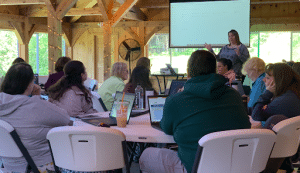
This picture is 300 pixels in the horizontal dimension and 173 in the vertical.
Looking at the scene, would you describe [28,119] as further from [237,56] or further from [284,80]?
[237,56]

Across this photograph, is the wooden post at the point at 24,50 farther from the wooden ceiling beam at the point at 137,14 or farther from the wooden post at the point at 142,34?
the wooden post at the point at 142,34

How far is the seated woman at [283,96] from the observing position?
9.20 ft

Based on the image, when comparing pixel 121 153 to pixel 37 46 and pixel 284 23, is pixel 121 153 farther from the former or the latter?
pixel 37 46

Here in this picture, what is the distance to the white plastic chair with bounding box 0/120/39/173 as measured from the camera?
7.32 feet

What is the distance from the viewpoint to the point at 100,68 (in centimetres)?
Result: 1262

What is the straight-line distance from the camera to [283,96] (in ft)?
9.32

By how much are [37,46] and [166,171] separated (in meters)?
11.5

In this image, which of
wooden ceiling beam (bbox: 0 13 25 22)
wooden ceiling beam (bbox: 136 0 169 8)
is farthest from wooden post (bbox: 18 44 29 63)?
wooden ceiling beam (bbox: 136 0 169 8)

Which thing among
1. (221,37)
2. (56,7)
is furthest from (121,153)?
(221,37)

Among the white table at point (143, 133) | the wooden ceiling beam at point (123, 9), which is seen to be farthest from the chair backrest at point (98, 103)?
the wooden ceiling beam at point (123, 9)

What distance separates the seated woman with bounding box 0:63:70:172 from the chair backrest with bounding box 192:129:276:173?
43.5 inches

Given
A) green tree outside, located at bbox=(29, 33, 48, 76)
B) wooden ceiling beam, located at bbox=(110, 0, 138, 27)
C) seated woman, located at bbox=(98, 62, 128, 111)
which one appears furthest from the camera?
green tree outside, located at bbox=(29, 33, 48, 76)

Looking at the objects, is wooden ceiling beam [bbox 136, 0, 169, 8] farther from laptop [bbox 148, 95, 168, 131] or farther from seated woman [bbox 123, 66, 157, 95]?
laptop [bbox 148, 95, 168, 131]

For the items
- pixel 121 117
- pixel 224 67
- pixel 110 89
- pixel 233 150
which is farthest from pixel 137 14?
pixel 233 150
